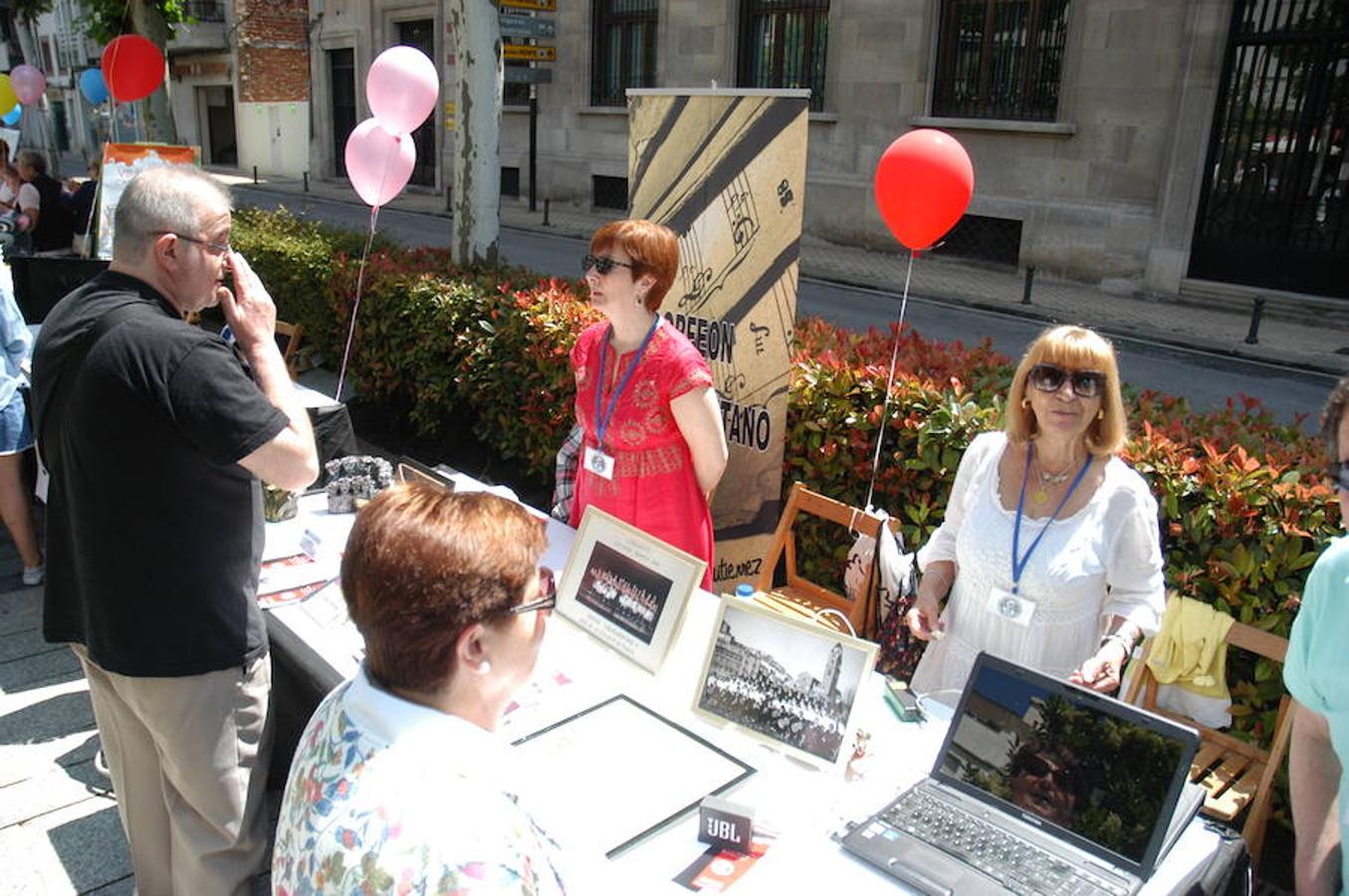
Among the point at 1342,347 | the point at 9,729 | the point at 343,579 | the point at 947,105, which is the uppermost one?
the point at 947,105

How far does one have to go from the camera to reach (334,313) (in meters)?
7.39

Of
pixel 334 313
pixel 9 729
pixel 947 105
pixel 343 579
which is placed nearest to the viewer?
pixel 343 579

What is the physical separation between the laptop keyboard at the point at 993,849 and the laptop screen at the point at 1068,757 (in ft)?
0.22

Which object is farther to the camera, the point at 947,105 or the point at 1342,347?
the point at 947,105

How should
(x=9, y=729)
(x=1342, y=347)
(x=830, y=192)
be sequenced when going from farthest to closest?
(x=830, y=192) → (x=1342, y=347) → (x=9, y=729)

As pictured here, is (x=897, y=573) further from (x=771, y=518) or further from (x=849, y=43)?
(x=849, y=43)

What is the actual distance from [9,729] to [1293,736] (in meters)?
4.17

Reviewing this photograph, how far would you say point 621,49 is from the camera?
2070 cm

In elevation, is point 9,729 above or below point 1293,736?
below

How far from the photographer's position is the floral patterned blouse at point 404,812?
44.9 inches

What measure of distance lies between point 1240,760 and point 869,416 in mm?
1818

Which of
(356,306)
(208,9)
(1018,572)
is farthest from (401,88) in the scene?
(208,9)

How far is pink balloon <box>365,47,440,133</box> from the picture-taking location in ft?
16.4

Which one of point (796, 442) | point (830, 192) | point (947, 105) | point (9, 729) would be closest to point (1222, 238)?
point (947, 105)
